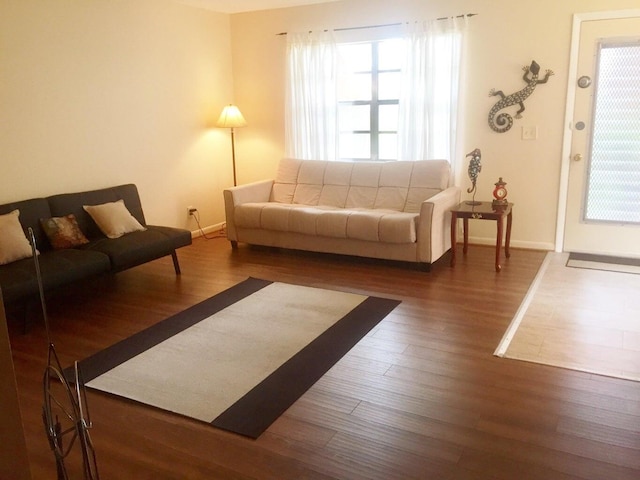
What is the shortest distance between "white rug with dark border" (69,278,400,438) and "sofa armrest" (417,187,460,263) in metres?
0.77

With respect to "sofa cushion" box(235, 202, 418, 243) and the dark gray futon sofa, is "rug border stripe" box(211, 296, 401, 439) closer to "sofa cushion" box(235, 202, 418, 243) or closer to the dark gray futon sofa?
"sofa cushion" box(235, 202, 418, 243)

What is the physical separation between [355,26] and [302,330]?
346cm

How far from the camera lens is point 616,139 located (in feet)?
15.2

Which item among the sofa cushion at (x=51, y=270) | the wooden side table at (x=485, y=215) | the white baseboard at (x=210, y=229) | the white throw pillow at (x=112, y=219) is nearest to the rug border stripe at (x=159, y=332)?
the sofa cushion at (x=51, y=270)

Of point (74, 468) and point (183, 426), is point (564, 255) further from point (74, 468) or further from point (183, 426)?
point (74, 468)

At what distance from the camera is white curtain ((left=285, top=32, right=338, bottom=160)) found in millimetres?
5668

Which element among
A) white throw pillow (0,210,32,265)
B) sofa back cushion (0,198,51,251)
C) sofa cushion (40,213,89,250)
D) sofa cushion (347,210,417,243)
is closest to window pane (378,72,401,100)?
sofa cushion (347,210,417,243)

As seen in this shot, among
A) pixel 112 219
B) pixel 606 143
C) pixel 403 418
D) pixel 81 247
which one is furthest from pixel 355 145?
pixel 403 418

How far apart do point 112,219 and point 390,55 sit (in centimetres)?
313

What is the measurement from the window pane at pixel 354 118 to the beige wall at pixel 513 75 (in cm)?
83

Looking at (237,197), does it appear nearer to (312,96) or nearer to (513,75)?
(312,96)

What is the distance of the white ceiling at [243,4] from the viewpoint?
5.50 m

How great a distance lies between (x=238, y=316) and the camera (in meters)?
3.63

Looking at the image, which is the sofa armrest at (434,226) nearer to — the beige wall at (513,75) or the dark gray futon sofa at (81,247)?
the beige wall at (513,75)
